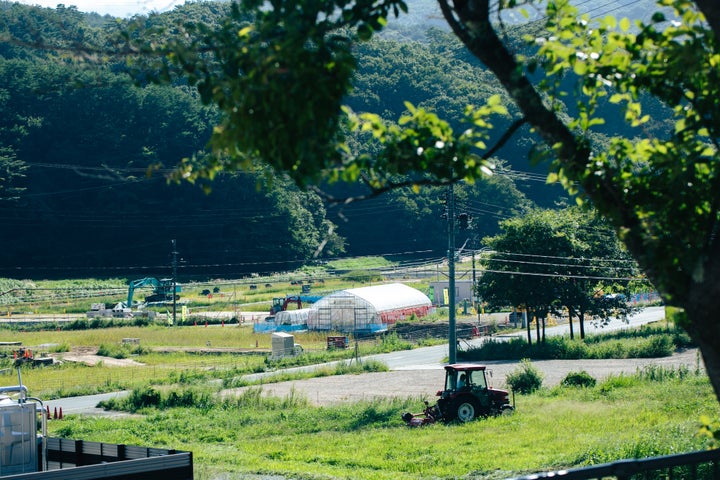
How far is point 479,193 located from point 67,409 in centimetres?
7965

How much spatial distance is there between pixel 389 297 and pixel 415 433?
142 feet

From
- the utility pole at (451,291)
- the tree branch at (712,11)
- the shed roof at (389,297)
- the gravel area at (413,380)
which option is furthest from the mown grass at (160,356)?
the tree branch at (712,11)

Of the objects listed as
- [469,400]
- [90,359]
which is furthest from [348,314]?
[469,400]

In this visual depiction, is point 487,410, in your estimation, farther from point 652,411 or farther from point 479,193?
point 479,193

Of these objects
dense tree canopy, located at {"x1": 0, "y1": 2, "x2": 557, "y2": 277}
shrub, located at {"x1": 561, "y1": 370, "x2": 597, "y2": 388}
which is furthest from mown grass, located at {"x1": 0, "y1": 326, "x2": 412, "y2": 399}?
dense tree canopy, located at {"x1": 0, "y1": 2, "x2": 557, "y2": 277}

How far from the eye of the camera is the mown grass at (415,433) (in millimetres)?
18078

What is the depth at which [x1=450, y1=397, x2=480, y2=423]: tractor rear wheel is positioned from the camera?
2633 cm

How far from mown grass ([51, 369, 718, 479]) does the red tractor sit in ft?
2.04

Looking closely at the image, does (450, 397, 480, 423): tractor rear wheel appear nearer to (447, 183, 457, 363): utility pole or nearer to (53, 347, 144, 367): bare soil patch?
(447, 183, 457, 363): utility pole

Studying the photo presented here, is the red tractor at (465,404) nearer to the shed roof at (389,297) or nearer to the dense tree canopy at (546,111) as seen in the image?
the dense tree canopy at (546,111)

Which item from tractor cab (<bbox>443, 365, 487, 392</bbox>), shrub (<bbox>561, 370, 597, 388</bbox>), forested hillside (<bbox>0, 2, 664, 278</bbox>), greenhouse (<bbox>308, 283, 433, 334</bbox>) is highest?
forested hillside (<bbox>0, 2, 664, 278</bbox>)

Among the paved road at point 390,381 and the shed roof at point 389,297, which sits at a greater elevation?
the shed roof at point 389,297

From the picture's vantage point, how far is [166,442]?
24.2 metres

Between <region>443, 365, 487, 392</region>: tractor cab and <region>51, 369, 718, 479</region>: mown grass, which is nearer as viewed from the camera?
<region>51, 369, 718, 479</region>: mown grass
